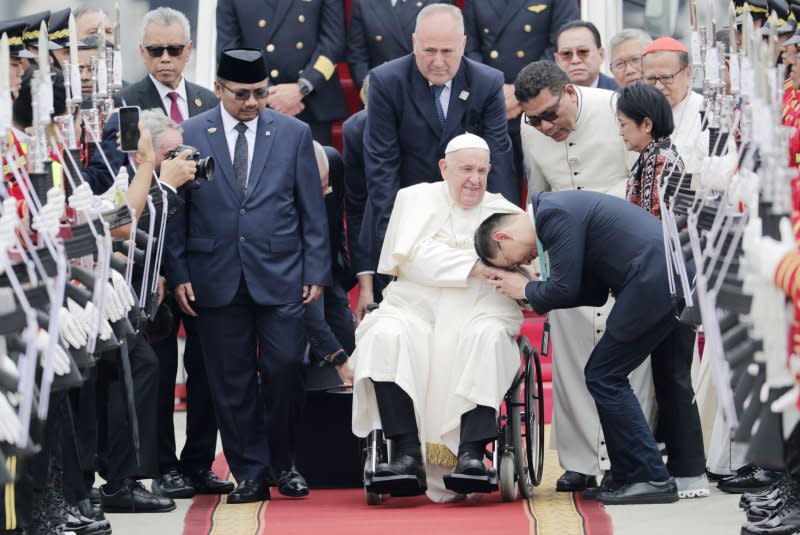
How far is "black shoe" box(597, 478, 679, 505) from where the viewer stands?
6824 mm

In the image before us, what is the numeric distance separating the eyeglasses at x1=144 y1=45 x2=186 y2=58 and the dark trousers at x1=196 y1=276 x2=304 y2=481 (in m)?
1.28

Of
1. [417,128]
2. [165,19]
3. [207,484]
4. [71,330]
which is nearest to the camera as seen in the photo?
[71,330]

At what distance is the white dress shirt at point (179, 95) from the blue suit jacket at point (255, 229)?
73 centimetres

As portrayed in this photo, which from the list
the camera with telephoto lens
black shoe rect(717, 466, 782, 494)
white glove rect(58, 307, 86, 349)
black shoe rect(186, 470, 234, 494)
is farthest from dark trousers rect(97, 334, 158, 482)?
black shoe rect(717, 466, 782, 494)

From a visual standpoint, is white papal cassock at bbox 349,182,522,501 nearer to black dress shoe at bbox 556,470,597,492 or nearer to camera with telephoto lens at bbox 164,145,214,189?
black dress shoe at bbox 556,470,597,492

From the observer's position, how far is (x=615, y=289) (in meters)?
6.90

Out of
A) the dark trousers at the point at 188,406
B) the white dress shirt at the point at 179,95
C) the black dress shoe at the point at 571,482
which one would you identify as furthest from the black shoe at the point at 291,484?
the white dress shirt at the point at 179,95

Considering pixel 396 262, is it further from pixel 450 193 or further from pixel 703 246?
pixel 703 246

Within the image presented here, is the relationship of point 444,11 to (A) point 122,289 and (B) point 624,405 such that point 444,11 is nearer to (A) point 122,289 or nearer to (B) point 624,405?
(B) point 624,405

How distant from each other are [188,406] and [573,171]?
6.08 ft

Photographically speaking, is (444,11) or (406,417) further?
(444,11)

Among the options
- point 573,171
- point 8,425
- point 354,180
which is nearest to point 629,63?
point 573,171

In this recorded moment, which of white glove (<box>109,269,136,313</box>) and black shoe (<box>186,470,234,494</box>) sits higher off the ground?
white glove (<box>109,269,136,313</box>)

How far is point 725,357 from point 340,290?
3250mm
